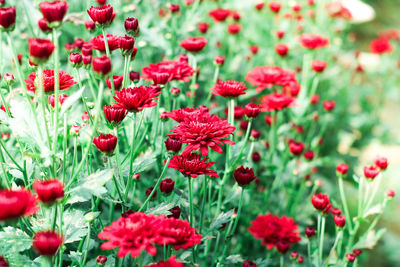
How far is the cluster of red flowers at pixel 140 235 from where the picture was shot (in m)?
0.65

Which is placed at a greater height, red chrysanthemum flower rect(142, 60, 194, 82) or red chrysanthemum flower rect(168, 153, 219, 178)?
red chrysanthemum flower rect(142, 60, 194, 82)

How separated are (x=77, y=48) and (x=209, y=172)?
0.61 metres

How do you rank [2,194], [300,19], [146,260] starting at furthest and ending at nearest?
1. [300,19]
2. [146,260]
3. [2,194]

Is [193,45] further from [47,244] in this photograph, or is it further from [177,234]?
[47,244]

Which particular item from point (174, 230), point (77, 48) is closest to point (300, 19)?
point (77, 48)

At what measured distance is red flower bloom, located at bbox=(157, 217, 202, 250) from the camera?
0.68m

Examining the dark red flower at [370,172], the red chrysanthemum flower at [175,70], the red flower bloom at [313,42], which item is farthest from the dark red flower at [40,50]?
the red flower bloom at [313,42]

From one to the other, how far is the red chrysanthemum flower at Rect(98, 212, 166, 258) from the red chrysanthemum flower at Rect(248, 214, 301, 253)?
0.58m

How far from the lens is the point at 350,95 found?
7.96ft

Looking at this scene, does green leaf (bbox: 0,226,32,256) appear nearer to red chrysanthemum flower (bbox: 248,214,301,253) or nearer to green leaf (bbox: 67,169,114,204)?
green leaf (bbox: 67,169,114,204)

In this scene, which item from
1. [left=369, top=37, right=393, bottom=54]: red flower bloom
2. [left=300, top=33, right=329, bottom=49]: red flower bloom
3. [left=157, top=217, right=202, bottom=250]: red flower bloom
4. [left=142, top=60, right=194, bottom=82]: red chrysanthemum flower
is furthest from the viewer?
[left=369, top=37, right=393, bottom=54]: red flower bloom

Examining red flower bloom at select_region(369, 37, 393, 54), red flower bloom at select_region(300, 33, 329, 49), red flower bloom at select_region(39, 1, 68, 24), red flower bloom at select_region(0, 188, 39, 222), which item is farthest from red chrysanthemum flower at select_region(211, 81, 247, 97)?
red flower bloom at select_region(369, 37, 393, 54)

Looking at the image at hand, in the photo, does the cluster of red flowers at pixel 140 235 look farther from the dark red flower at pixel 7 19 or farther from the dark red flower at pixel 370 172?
the dark red flower at pixel 370 172

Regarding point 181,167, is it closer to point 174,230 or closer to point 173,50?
point 174,230
